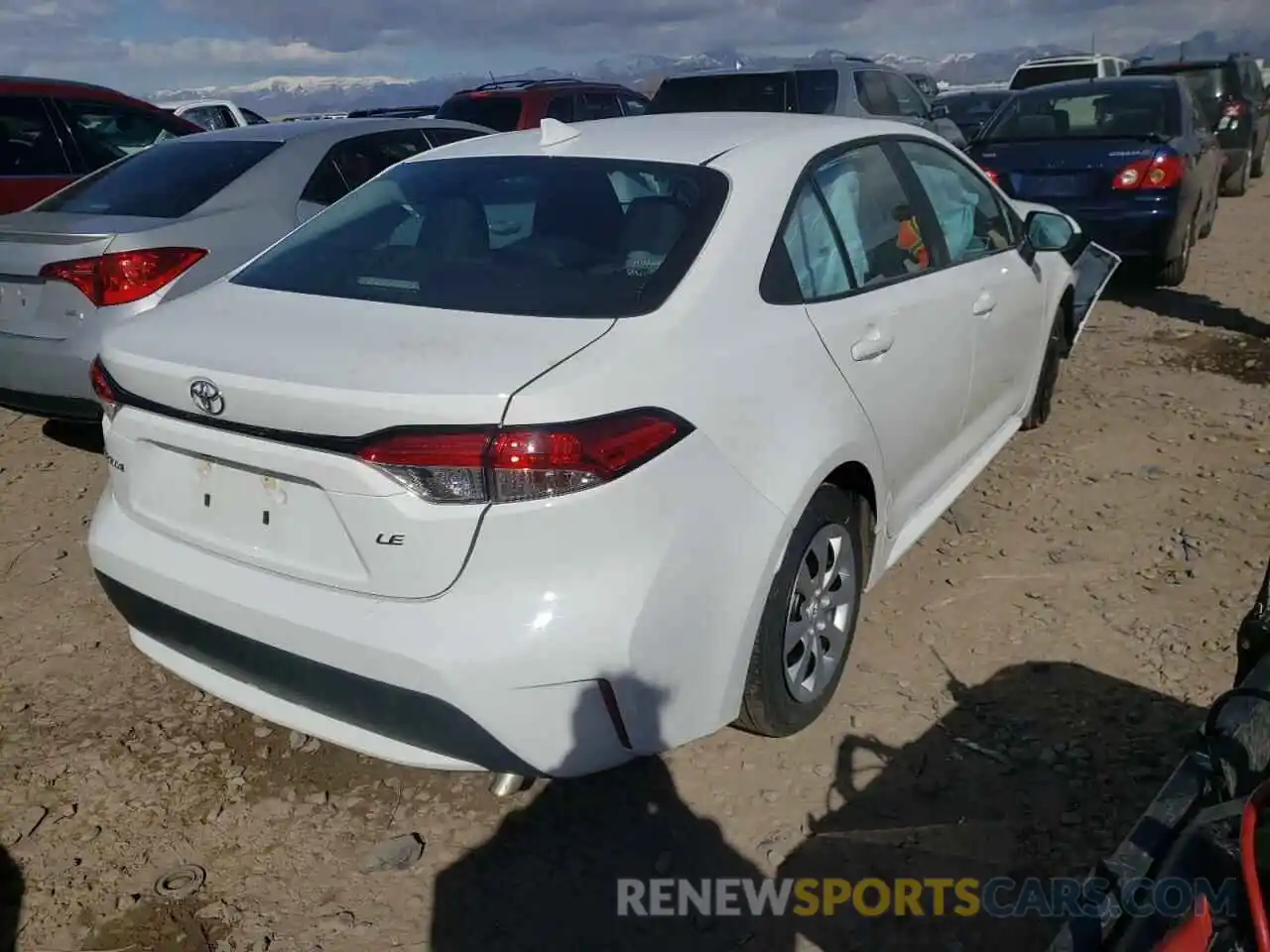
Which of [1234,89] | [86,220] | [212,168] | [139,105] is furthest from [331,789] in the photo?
[1234,89]

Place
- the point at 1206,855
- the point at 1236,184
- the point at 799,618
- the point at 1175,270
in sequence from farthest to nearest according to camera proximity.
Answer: the point at 1236,184
the point at 1175,270
the point at 799,618
the point at 1206,855

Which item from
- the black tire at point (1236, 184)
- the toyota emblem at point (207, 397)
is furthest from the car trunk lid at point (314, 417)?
the black tire at point (1236, 184)

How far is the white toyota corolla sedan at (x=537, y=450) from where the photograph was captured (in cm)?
210

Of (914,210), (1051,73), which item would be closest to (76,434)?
(914,210)

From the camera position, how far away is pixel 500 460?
204 cm

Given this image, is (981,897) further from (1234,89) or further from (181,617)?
(1234,89)

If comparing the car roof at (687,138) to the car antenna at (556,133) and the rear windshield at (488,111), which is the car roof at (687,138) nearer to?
the car antenna at (556,133)

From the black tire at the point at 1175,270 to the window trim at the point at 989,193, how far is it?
4192 mm

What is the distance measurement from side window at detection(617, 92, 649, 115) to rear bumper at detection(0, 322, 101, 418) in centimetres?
904

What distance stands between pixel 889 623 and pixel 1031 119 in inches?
242

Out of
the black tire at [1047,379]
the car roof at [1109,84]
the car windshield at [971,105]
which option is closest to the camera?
the black tire at [1047,379]

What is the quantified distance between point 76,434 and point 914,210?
4409 millimetres

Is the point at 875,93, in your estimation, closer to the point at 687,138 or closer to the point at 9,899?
the point at 687,138

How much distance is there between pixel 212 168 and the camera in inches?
205
